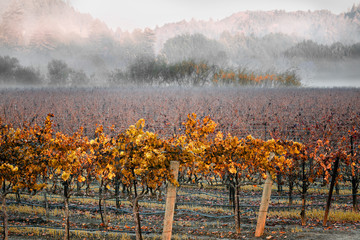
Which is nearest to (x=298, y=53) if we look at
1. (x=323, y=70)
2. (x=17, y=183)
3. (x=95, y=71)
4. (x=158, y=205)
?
(x=323, y=70)

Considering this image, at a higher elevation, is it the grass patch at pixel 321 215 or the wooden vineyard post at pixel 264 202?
the wooden vineyard post at pixel 264 202

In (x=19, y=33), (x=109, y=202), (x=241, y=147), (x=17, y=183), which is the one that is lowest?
(x=109, y=202)

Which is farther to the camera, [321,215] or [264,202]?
[321,215]

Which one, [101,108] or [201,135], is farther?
[101,108]

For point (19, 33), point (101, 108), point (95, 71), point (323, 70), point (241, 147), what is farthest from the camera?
point (19, 33)

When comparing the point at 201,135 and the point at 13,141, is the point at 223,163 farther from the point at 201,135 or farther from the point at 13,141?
the point at 13,141

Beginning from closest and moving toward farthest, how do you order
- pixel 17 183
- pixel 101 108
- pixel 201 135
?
1. pixel 17 183
2. pixel 201 135
3. pixel 101 108

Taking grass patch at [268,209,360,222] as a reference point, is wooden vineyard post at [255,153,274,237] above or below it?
above

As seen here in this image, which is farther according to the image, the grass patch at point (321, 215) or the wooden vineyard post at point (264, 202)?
the grass patch at point (321, 215)

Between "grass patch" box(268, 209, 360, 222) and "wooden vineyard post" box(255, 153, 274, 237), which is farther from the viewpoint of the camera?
"grass patch" box(268, 209, 360, 222)

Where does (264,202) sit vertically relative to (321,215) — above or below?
above

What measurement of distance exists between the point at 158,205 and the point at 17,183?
17.3 feet

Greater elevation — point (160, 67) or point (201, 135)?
point (160, 67)

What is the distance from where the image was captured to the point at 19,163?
22.0ft
